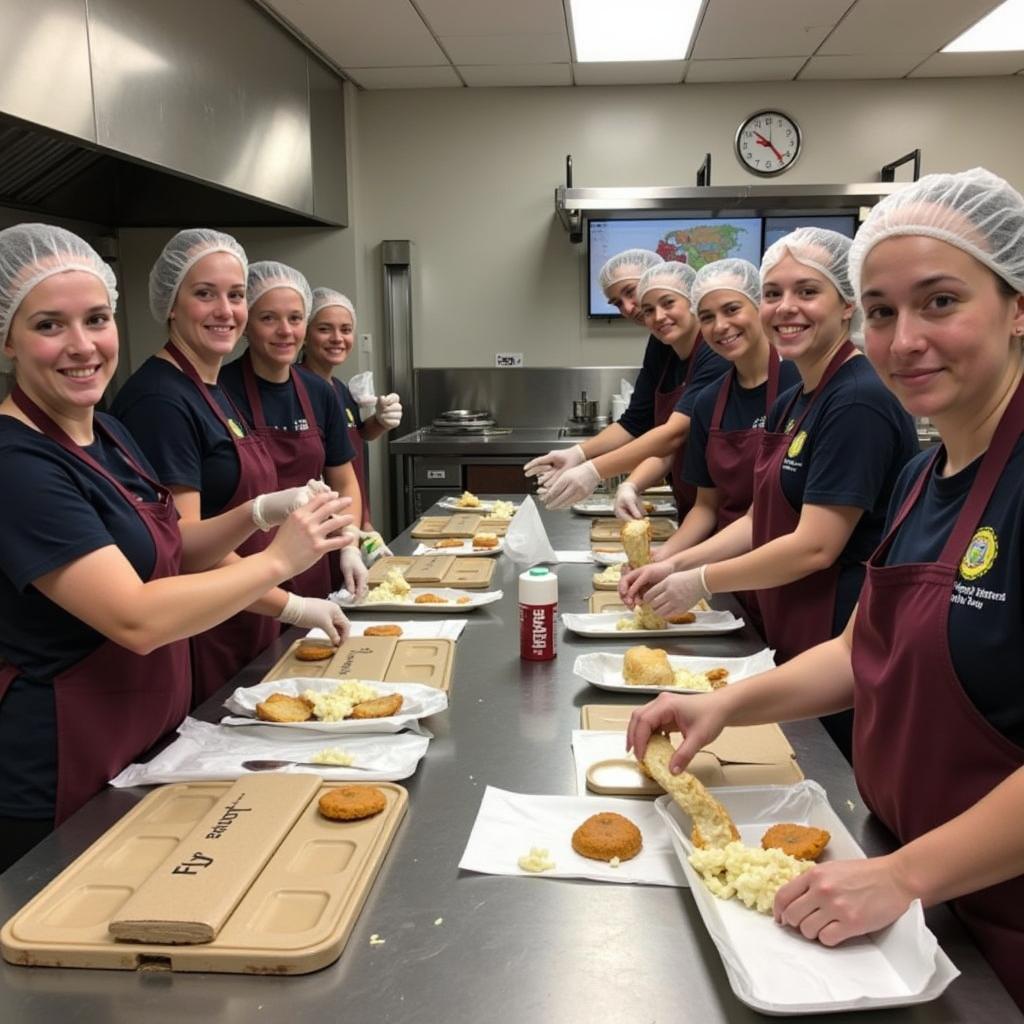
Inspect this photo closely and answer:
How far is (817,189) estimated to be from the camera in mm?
5055

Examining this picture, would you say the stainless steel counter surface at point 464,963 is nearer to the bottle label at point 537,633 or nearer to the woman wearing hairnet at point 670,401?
the bottle label at point 537,633

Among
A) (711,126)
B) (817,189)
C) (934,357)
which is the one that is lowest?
(934,357)

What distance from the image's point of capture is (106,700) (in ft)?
4.92

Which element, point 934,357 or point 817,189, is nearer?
point 934,357

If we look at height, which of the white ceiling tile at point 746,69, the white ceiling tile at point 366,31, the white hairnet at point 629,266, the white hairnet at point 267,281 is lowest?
the white hairnet at point 267,281

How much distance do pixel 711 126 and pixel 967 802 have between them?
17.2 feet

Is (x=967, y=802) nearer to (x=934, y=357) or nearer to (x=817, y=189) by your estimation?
(x=934, y=357)

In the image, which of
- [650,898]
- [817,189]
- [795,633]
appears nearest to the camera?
[650,898]

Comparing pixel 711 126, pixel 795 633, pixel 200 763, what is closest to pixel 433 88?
pixel 711 126

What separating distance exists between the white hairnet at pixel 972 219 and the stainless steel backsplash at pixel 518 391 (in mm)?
4612

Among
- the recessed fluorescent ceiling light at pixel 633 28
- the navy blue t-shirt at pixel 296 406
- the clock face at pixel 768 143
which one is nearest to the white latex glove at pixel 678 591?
the navy blue t-shirt at pixel 296 406

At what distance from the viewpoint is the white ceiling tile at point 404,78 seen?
5.25 m

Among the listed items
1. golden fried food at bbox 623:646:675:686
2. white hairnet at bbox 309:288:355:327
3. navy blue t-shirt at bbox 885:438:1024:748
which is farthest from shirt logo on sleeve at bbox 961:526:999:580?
white hairnet at bbox 309:288:355:327

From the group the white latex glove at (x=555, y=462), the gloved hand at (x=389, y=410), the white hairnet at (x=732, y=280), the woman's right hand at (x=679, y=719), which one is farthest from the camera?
the gloved hand at (x=389, y=410)
